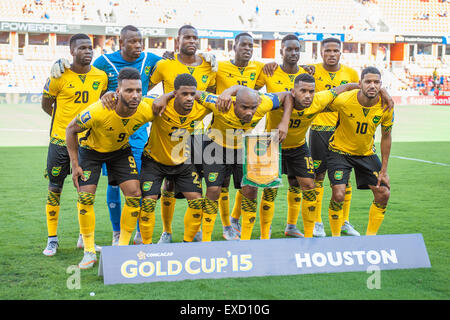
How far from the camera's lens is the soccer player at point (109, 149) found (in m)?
5.13

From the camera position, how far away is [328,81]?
6801mm

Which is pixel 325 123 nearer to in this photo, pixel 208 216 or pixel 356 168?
pixel 356 168

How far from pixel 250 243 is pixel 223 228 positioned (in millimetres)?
1947

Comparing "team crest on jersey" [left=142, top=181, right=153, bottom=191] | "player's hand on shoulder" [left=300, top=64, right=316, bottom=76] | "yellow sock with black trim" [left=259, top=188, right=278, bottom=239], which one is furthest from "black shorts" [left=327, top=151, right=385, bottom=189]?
"team crest on jersey" [left=142, top=181, right=153, bottom=191]

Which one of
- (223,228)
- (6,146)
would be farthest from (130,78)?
(6,146)

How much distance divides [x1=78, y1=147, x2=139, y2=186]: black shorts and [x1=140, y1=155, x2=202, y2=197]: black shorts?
13 centimetres

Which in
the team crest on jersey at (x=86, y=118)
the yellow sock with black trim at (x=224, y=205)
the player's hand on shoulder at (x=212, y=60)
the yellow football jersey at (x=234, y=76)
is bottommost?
the yellow sock with black trim at (x=224, y=205)

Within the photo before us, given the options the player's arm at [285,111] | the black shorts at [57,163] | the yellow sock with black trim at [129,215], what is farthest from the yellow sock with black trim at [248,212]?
the black shorts at [57,163]

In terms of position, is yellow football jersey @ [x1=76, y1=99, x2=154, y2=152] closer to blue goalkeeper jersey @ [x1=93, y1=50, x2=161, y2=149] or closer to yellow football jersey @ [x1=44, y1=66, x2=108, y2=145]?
yellow football jersey @ [x1=44, y1=66, x2=108, y2=145]

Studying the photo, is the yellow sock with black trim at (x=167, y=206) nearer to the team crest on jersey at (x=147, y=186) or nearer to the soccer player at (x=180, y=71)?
the soccer player at (x=180, y=71)

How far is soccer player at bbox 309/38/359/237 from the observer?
22.1ft

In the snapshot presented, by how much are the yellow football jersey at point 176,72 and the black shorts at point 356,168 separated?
1.62 m

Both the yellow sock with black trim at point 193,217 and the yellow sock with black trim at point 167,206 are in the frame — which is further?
the yellow sock with black trim at point 167,206

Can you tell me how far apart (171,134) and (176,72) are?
3.22ft
